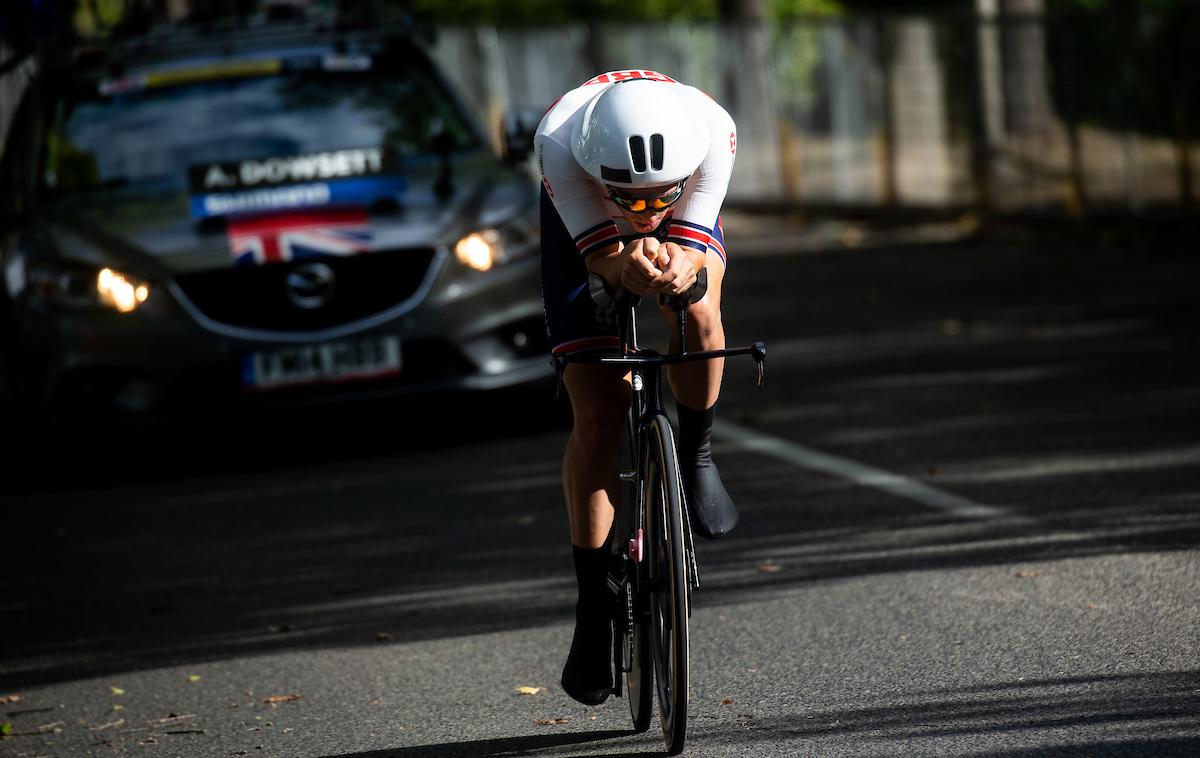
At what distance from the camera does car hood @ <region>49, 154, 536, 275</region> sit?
871cm

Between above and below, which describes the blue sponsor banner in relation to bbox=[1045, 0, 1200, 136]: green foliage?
above

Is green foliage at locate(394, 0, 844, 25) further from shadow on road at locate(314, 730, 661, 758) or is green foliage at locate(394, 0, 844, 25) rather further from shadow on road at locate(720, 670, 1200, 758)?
shadow on road at locate(314, 730, 661, 758)

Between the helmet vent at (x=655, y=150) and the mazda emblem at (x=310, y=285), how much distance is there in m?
4.65

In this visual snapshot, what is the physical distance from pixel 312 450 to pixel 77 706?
4.03 meters

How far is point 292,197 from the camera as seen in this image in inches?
357

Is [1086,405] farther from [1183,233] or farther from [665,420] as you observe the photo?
[1183,233]

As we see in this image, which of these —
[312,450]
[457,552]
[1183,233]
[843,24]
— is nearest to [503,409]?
[312,450]

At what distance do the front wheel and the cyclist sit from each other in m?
0.20

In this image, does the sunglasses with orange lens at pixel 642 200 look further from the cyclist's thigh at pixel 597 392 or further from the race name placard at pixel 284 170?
the race name placard at pixel 284 170

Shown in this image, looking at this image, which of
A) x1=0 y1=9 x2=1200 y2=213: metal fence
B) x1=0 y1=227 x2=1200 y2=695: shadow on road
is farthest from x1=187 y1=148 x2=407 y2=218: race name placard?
x1=0 y1=9 x2=1200 y2=213: metal fence

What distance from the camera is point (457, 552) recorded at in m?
7.07

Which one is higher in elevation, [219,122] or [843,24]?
[219,122]

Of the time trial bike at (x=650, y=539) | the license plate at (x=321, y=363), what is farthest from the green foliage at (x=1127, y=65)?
the time trial bike at (x=650, y=539)

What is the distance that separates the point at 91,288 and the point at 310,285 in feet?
3.17
